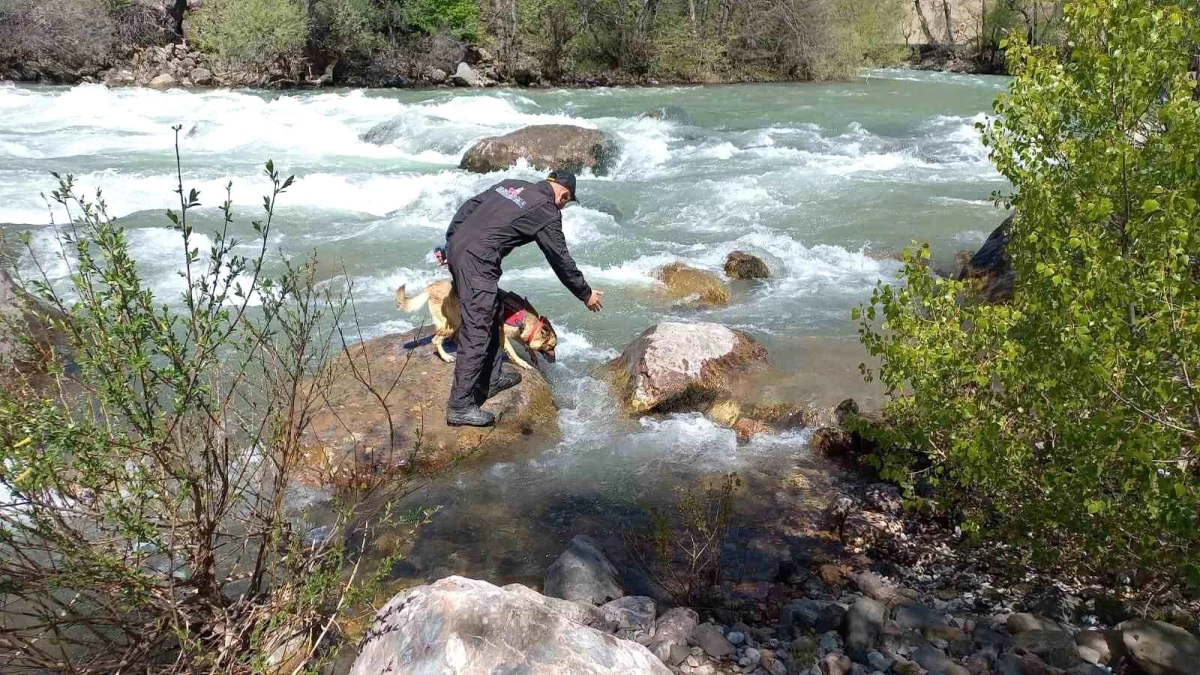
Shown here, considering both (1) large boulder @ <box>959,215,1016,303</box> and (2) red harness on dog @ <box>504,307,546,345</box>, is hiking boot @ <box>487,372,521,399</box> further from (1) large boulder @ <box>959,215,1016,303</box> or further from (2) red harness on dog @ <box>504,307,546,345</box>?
(1) large boulder @ <box>959,215,1016,303</box>

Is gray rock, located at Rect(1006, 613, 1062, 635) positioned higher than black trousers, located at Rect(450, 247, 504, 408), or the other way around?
black trousers, located at Rect(450, 247, 504, 408)

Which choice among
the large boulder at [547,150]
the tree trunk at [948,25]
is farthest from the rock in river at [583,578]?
the tree trunk at [948,25]

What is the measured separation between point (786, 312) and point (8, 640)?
809cm

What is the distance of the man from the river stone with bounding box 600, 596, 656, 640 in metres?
2.26

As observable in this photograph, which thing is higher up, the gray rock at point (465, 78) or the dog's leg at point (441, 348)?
the gray rock at point (465, 78)

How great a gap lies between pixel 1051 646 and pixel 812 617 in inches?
42.4

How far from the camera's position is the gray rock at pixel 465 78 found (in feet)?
105

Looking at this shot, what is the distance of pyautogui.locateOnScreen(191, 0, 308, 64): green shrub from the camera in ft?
103

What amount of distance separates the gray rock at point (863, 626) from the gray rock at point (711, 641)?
58 centimetres

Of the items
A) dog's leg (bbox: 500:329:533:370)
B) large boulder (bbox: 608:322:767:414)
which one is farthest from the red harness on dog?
large boulder (bbox: 608:322:767:414)

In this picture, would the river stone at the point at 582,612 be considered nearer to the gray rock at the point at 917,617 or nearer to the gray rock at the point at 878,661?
the gray rock at the point at 878,661

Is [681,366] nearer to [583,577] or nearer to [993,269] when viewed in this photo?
[583,577]

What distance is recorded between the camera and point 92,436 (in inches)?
108

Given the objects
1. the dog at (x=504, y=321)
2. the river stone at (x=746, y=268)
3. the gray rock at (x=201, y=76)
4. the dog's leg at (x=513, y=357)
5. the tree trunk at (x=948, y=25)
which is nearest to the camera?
the dog at (x=504, y=321)
